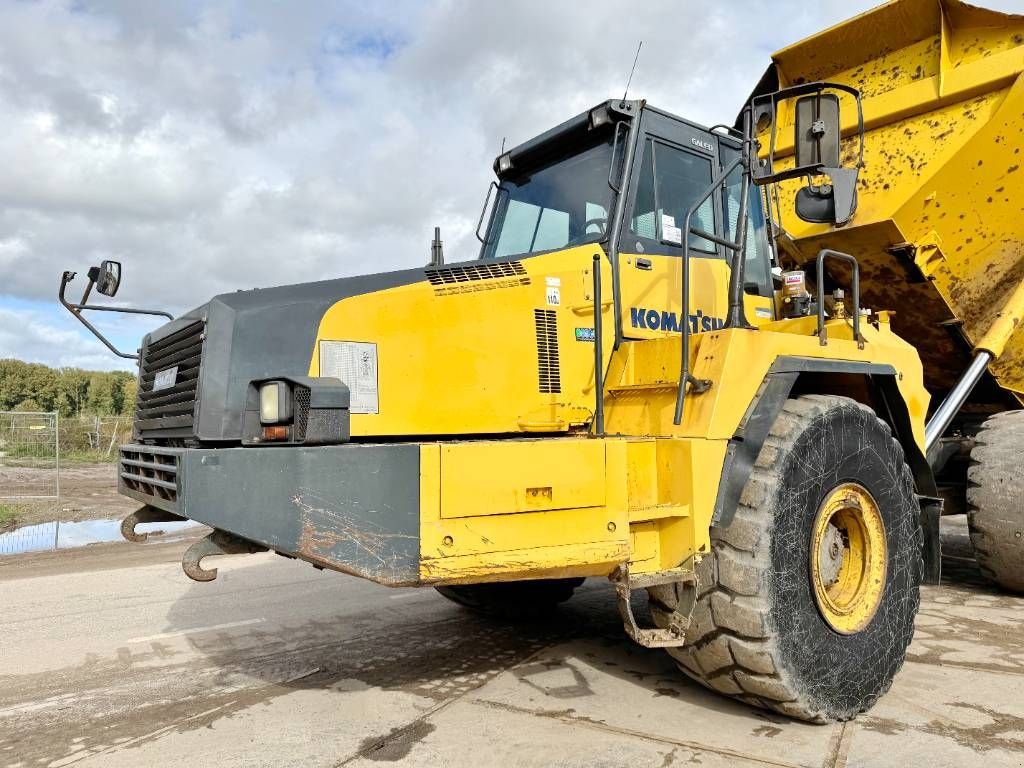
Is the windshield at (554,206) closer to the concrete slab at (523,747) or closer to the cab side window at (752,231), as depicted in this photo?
the cab side window at (752,231)

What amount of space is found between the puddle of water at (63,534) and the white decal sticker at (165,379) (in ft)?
20.3

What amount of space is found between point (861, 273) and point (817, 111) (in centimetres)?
295

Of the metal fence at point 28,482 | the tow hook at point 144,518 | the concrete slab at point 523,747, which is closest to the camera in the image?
the concrete slab at point 523,747

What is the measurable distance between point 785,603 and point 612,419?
107 centimetres

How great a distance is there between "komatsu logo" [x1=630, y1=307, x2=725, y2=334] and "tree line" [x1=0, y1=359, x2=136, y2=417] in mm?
37610

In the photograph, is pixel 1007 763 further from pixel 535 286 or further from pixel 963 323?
pixel 963 323

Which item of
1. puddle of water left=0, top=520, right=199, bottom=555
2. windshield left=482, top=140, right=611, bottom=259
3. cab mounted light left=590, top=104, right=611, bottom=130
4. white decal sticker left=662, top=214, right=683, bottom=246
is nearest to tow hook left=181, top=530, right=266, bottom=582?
windshield left=482, top=140, right=611, bottom=259

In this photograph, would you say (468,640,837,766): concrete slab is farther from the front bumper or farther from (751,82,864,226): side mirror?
(751,82,864,226): side mirror

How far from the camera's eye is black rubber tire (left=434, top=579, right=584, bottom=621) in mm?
5156

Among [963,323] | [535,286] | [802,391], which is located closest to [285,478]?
[535,286]

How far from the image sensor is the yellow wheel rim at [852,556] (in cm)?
362

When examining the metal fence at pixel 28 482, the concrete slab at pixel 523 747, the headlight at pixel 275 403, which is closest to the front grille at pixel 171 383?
the headlight at pixel 275 403

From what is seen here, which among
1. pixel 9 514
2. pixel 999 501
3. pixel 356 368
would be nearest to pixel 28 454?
pixel 9 514

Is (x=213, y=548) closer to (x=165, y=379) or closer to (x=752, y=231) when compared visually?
(x=165, y=379)
